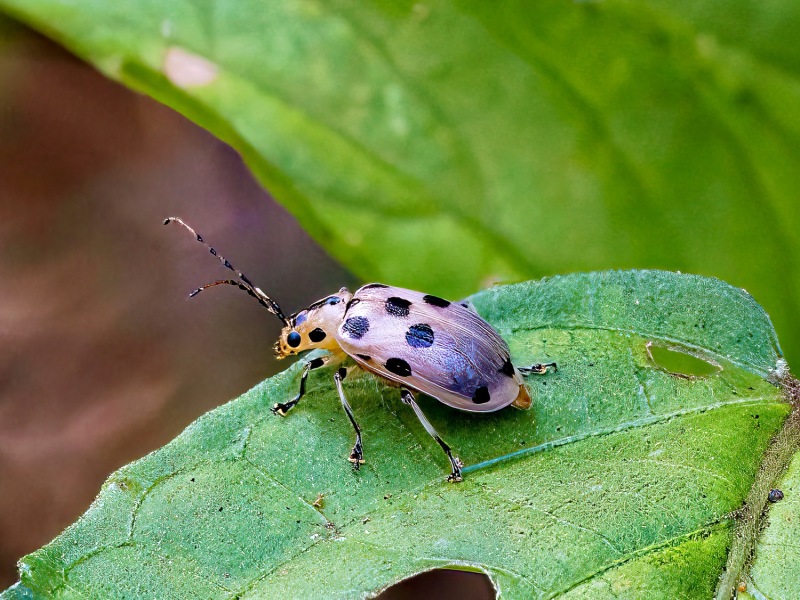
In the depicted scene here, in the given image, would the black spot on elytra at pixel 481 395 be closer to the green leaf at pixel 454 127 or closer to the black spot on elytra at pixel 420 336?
the black spot on elytra at pixel 420 336

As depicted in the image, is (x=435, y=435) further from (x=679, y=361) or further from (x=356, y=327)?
(x=679, y=361)

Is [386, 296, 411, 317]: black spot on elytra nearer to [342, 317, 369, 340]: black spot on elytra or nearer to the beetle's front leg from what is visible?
[342, 317, 369, 340]: black spot on elytra

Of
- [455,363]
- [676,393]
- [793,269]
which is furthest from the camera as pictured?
[793,269]

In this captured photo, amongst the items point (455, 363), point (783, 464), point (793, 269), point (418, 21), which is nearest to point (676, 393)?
point (783, 464)

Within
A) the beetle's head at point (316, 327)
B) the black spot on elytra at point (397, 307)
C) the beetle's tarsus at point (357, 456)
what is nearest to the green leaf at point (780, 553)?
the beetle's tarsus at point (357, 456)

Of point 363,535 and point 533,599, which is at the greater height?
point 363,535

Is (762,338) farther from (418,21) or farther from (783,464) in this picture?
(418,21)
